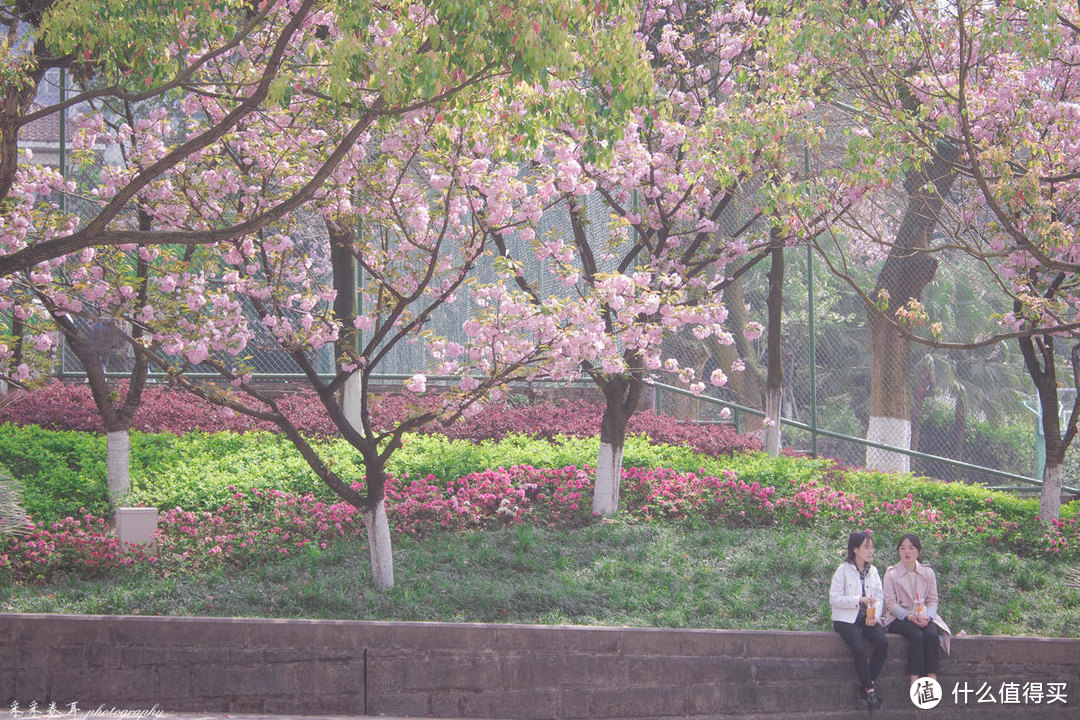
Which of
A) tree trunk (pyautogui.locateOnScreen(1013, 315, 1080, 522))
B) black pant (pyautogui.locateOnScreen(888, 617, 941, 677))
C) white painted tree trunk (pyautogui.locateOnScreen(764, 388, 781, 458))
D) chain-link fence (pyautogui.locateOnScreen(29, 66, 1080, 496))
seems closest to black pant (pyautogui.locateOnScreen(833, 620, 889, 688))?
black pant (pyautogui.locateOnScreen(888, 617, 941, 677))

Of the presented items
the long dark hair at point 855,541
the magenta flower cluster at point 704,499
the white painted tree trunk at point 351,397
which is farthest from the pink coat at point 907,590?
the white painted tree trunk at point 351,397

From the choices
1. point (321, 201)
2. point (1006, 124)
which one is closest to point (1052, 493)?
point (1006, 124)

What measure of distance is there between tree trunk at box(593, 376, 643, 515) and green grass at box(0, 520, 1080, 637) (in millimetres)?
511

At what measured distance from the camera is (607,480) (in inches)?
378

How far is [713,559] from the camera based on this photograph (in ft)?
27.8

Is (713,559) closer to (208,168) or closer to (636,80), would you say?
(636,80)

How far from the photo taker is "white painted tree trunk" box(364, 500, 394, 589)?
295 inches

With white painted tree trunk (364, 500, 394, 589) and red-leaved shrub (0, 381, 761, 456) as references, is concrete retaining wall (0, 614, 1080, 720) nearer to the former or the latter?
white painted tree trunk (364, 500, 394, 589)

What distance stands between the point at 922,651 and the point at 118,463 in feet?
21.7

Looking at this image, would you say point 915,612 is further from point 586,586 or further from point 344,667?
point 344,667

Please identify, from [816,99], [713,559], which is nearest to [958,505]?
[713,559]

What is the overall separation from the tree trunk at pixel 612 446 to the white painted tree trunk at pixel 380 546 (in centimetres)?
258

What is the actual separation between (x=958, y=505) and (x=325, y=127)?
7.39 metres

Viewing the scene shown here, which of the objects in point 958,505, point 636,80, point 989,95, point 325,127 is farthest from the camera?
point 958,505
